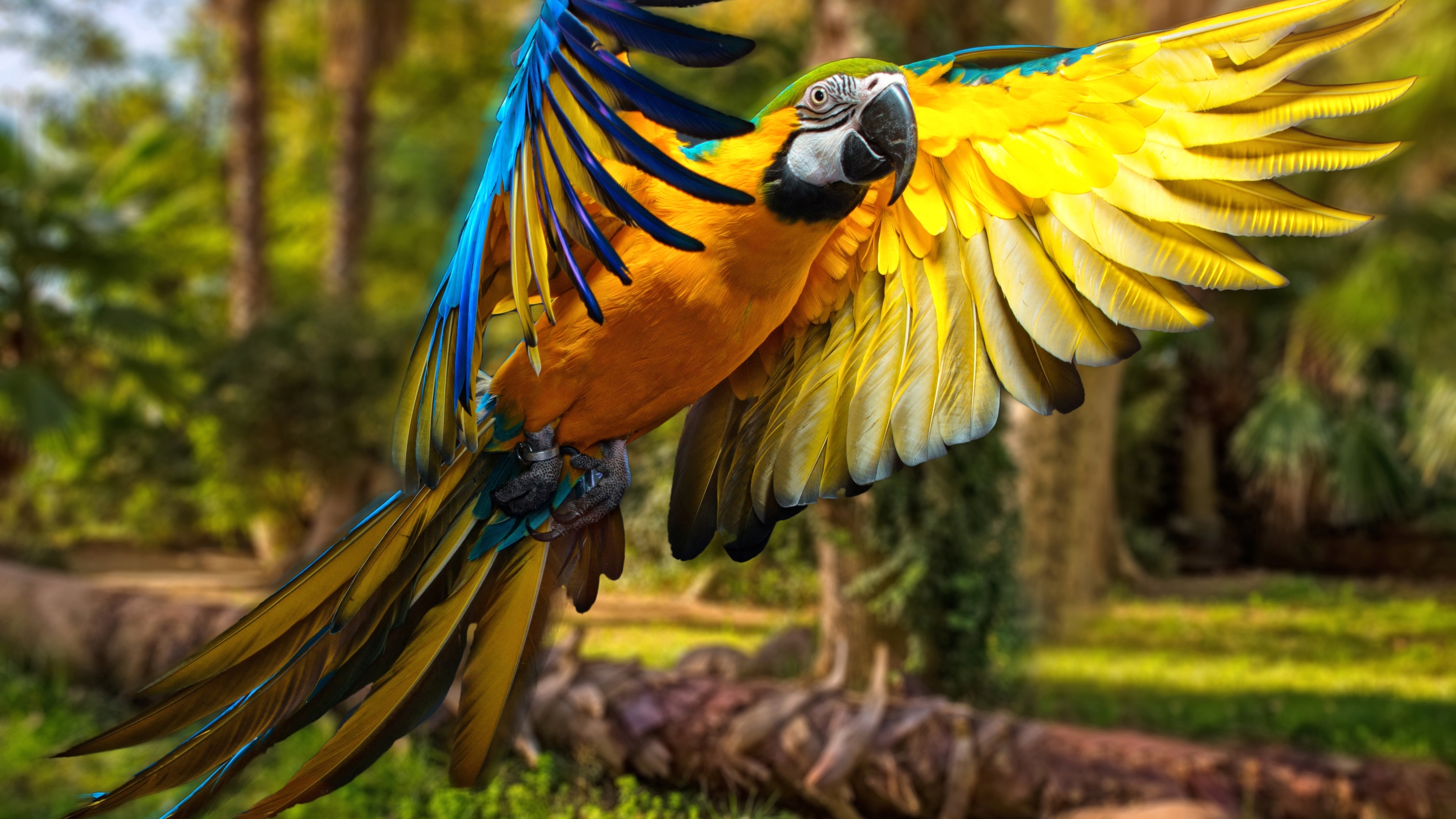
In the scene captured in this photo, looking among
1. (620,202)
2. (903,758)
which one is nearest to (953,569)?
(903,758)

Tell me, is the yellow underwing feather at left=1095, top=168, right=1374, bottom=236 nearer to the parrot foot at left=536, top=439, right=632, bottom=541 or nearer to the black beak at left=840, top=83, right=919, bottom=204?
the black beak at left=840, top=83, right=919, bottom=204

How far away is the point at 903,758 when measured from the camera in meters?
2.26

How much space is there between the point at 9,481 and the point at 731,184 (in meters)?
7.98

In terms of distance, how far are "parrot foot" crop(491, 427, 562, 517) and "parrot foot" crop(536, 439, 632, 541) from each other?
0.03 m

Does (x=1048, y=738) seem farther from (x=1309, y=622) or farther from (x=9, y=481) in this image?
(x=9, y=481)

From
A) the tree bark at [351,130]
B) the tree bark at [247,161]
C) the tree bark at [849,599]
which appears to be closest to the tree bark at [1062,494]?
the tree bark at [849,599]

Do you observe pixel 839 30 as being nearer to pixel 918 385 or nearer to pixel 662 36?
pixel 918 385

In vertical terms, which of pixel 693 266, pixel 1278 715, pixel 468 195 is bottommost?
pixel 1278 715

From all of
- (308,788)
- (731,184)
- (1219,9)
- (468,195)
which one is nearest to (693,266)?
(731,184)

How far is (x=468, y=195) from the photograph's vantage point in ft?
4.02

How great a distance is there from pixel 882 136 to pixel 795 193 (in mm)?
109

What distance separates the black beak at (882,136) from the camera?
39.3 inches

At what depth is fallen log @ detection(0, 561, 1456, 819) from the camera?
2115 millimetres

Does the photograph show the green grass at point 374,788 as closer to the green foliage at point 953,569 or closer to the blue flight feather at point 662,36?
the blue flight feather at point 662,36
